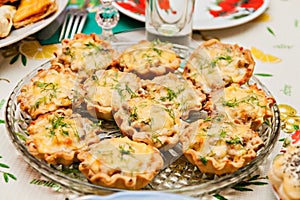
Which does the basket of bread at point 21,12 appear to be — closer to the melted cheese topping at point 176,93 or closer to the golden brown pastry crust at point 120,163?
the melted cheese topping at point 176,93

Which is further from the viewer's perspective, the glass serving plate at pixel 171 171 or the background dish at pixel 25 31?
the background dish at pixel 25 31

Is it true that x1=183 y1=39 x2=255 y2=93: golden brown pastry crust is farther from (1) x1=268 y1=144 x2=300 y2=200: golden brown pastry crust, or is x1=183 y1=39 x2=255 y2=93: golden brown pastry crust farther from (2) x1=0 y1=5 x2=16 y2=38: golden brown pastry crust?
(2) x1=0 y1=5 x2=16 y2=38: golden brown pastry crust

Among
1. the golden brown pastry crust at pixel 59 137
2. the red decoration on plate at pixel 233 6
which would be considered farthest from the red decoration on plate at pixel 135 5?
the golden brown pastry crust at pixel 59 137

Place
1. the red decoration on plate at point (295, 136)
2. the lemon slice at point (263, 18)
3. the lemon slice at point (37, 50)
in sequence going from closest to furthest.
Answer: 1. the red decoration on plate at point (295, 136)
2. the lemon slice at point (37, 50)
3. the lemon slice at point (263, 18)

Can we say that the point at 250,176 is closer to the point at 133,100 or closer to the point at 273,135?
the point at 273,135

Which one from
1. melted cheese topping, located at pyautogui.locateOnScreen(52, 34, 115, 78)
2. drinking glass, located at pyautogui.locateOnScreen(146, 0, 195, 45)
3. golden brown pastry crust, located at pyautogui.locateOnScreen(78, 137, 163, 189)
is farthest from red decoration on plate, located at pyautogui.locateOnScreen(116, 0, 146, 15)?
golden brown pastry crust, located at pyautogui.locateOnScreen(78, 137, 163, 189)

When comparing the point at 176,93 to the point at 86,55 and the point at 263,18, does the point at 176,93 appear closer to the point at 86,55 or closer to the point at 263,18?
the point at 86,55
